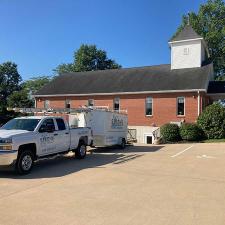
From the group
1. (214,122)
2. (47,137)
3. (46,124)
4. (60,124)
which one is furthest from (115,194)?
(214,122)

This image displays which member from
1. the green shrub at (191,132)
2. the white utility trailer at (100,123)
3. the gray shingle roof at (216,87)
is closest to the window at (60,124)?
the white utility trailer at (100,123)

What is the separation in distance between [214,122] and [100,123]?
12.0 metres

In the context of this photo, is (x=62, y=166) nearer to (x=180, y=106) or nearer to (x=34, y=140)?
(x=34, y=140)

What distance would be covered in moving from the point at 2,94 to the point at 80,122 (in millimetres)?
69481

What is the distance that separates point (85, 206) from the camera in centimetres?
805

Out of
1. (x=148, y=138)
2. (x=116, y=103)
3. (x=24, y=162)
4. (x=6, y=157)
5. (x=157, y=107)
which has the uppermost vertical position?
(x=116, y=103)

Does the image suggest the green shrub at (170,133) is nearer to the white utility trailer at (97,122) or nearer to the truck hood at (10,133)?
the white utility trailer at (97,122)

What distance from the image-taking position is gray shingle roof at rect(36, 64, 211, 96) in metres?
34.2

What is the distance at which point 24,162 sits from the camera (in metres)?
12.3

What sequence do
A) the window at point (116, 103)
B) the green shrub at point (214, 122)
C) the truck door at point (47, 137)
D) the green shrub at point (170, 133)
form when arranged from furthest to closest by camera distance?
the window at point (116, 103)
the green shrub at point (170, 133)
the green shrub at point (214, 122)
the truck door at point (47, 137)

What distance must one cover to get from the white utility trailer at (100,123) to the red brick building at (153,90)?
10.9 metres

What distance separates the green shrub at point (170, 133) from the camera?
95.0ft

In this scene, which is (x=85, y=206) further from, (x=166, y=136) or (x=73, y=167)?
(x=166, y=136)

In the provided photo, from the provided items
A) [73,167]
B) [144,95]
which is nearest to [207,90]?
[144,95]
